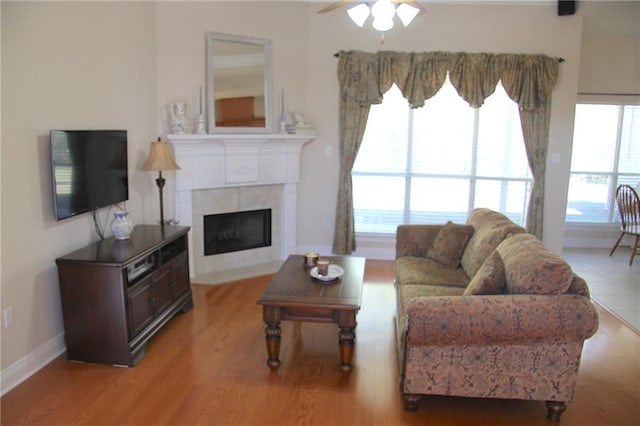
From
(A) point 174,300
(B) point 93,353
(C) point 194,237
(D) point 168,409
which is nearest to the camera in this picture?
(D) point 168,409

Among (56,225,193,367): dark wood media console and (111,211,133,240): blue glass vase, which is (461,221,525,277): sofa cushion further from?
(111,211,133,240): blue glass vase

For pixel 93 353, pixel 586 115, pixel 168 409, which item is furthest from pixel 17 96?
pixel 586 115

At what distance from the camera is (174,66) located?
4750 millimetres

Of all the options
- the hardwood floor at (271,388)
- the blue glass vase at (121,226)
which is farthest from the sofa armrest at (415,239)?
the blue glass vase at (121,226)

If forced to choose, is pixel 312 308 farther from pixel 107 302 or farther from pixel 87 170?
pixel 87 170

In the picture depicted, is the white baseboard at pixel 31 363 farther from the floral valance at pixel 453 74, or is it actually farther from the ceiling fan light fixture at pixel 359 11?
the floral valance at pixel 453 74

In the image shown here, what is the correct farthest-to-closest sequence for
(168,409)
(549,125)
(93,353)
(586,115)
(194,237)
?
1. (586,115)
2. (549,125)
3. (194,237)
4. (93,353)
5. (168,409)

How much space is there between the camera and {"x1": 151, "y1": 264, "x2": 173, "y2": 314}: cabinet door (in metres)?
3.61

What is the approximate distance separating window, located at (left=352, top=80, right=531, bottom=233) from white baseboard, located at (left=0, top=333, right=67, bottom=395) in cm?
355

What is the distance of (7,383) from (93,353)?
49cm

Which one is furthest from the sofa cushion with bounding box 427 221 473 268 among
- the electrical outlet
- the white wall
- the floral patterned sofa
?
the electrical outlet

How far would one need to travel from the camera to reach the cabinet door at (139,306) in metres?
3.22

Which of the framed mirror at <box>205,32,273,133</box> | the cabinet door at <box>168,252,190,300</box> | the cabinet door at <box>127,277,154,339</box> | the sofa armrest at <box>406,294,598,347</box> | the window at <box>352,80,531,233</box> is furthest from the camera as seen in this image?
the window at <box>352,80,531,233</box>

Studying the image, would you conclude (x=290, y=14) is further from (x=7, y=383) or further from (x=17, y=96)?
(x=7, y=383)
